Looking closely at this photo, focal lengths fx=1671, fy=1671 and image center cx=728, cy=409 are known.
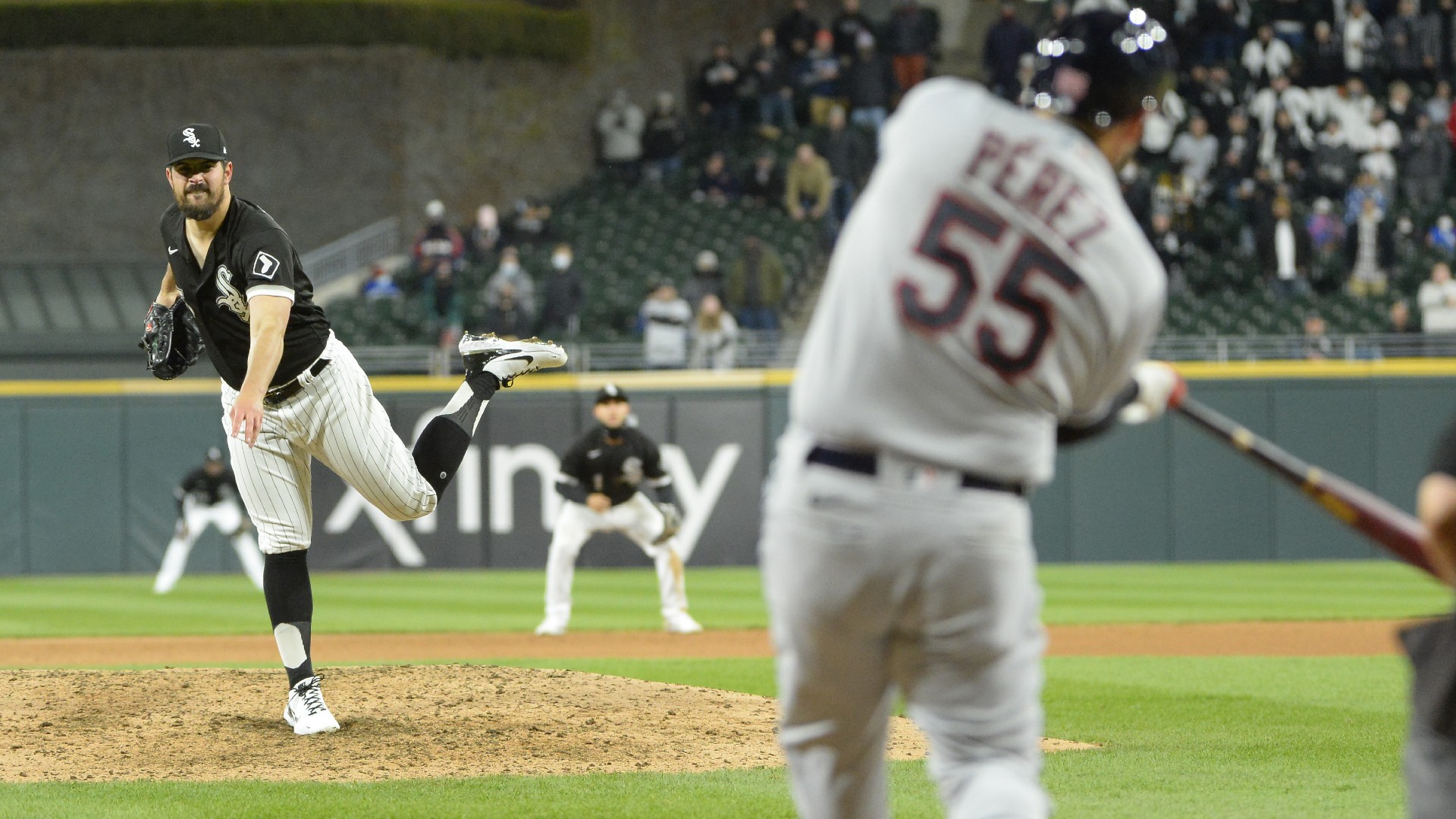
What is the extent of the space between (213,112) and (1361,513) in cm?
2379

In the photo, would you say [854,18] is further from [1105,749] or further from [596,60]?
[1105,749]

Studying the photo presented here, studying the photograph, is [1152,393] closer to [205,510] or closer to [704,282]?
[205,510]

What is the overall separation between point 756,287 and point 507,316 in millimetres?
2851

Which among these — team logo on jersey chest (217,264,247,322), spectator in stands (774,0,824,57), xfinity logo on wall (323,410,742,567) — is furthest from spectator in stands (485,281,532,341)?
team logo on jersey chest (217,264,247,322)

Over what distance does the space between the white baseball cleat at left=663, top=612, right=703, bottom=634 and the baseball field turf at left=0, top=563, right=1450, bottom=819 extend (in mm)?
363

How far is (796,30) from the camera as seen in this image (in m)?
24.0

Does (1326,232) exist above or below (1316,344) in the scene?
above

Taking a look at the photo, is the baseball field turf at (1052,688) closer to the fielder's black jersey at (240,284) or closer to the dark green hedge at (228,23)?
the fielder's black jersey at (240,284)

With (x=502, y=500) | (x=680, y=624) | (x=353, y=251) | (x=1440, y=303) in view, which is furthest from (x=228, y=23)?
(x=1440, y=303)

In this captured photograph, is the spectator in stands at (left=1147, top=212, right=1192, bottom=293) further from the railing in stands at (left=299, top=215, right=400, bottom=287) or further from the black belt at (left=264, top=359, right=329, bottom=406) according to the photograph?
the black belt at (left=264, top=359, right=329, bottom=406)

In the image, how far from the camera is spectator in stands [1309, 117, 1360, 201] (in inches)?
789

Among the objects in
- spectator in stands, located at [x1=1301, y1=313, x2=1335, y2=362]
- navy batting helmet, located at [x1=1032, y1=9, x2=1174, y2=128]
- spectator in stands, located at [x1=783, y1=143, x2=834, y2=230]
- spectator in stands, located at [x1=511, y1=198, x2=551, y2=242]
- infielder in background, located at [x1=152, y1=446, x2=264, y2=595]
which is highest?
spectator in stands, located at [x1=783, y1=143, x2=834, y2=230]

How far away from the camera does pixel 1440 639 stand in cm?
304

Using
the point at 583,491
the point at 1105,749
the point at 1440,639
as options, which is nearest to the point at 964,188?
the point at 1440,639
